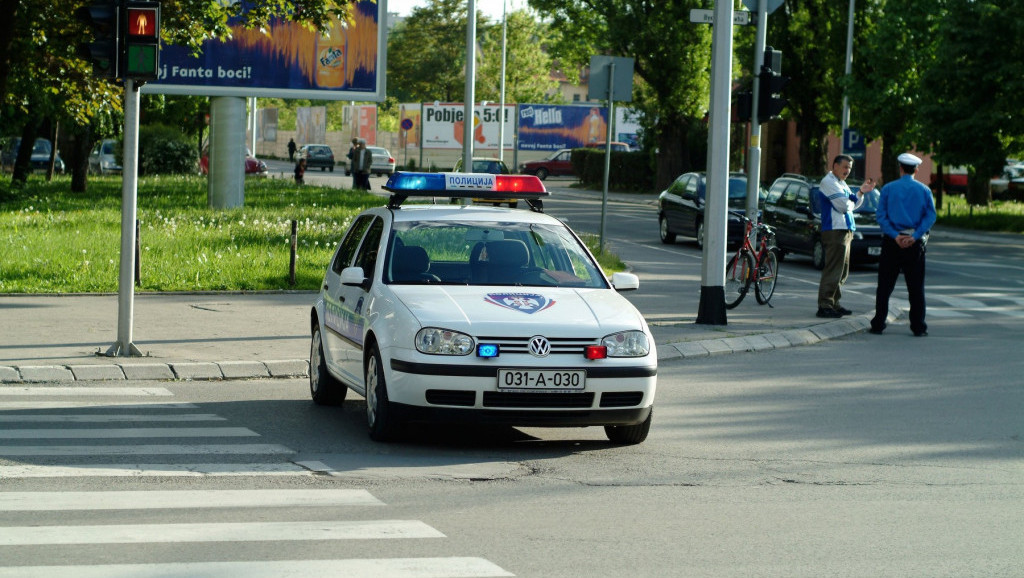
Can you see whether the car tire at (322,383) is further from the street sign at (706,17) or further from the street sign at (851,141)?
the street sign at (851,141)

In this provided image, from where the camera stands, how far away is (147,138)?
187 ft

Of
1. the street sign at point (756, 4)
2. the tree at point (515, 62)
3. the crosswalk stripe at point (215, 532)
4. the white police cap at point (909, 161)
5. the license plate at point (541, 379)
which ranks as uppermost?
the tree at point (515, 62)

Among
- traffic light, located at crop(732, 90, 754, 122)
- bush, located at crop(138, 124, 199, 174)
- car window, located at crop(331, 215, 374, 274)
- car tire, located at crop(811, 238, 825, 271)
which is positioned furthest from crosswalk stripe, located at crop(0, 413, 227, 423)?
bush, located at crop(138, 124, 199, 174)

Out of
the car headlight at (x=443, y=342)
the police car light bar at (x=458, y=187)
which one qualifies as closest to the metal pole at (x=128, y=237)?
the police car light bar at (x=458, y=187)

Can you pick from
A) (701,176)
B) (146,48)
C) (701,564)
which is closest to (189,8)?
(146,48)

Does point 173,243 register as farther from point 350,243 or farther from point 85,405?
point 85,405

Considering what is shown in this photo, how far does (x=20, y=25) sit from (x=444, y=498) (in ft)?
62.1

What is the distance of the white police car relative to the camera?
8430mm

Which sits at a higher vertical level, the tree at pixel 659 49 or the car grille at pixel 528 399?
the tree at pixel 659 49

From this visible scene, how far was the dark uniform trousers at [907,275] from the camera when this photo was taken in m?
15.8

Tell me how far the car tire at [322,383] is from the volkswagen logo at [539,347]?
232 centimetres

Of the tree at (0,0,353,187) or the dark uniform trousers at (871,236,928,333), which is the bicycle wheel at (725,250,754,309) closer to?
the dark uniform trousers at (871,236,928,333)

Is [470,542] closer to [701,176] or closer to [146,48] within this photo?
[146,48]

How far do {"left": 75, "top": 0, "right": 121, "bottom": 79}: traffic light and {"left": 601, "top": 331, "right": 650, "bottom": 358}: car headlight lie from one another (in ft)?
18.9
